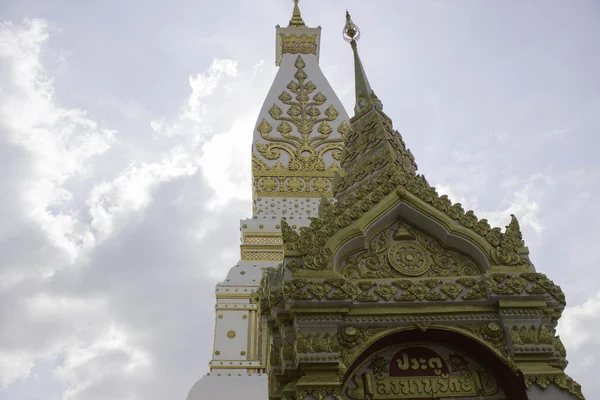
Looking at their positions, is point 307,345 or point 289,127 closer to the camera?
point 307,345

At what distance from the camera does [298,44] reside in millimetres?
16125

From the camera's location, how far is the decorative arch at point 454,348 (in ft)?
18.2

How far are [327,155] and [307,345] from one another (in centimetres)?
816

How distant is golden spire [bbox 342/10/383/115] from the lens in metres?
8.48

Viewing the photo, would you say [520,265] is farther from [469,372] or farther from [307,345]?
[307,345]

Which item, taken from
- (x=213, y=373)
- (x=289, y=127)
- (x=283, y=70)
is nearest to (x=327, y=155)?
(x=289, y=127)

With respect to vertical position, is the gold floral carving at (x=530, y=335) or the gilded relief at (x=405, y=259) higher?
the gilded relief at (x=405, y=259)

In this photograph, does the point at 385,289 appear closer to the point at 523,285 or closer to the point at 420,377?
the point at 420,377

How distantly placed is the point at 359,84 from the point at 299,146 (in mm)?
4324

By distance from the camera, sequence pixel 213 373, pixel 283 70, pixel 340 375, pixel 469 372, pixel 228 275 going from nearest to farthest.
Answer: pixel 340 375
pixel 469 372
pixel 213 373
pixel 228 275
pixel 283 70

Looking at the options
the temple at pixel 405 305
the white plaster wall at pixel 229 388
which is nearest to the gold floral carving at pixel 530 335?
the temple at pixel 405 305

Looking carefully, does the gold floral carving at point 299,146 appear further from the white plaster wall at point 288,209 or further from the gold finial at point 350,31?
the gold finial at point 350,31

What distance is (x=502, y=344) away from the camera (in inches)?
221

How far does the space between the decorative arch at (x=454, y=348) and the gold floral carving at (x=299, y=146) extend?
6627 millimetres
